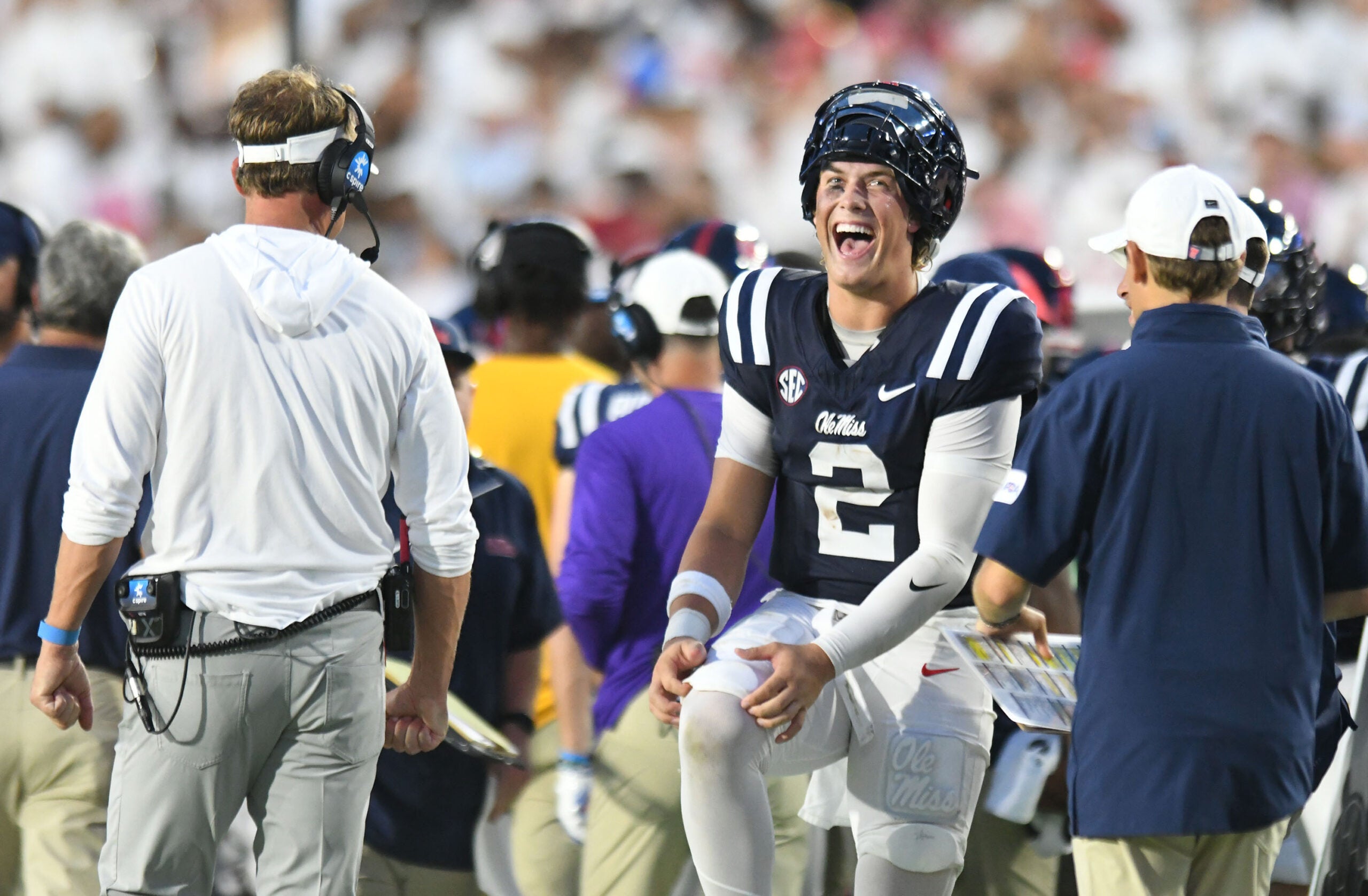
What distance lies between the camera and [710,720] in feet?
7.39

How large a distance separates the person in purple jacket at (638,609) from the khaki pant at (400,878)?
0.33m

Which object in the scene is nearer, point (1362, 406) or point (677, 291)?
point (677, 291)

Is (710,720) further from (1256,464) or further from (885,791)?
(1256,464)

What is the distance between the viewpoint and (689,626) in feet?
8.05

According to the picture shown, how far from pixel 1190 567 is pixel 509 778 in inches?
67.6

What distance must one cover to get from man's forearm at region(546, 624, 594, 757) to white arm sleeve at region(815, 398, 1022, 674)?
4.19 ft

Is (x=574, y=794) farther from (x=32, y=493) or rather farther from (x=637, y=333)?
(x=32, y=493)

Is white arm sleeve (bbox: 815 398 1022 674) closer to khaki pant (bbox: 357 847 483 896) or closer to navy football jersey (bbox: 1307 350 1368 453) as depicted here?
khaki pant (bbox: 357 847 483 896)

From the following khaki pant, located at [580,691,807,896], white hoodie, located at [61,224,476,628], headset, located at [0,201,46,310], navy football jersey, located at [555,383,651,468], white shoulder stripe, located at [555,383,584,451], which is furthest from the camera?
headset, located at [0,201,46,310]

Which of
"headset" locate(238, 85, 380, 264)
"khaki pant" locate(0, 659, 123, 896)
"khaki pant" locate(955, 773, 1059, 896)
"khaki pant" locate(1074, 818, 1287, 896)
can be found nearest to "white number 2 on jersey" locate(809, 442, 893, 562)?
"khaki pant" locate(1074, 818, 1287, 896)

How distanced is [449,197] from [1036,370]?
698cm

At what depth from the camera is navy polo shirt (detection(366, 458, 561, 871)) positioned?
3.46 m

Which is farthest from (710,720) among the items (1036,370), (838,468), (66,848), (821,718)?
(66,848)

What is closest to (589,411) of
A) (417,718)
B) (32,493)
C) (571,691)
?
(571,691)
